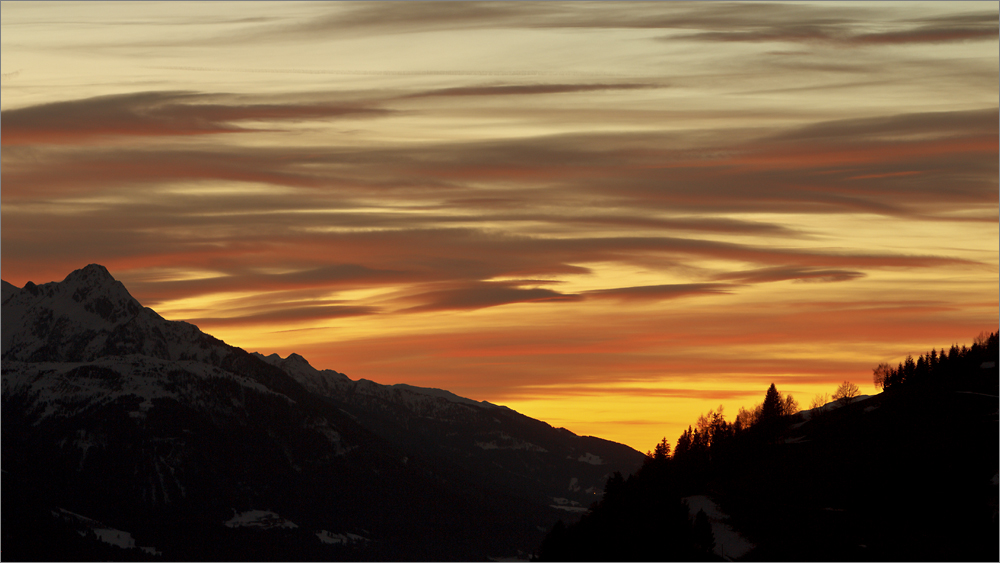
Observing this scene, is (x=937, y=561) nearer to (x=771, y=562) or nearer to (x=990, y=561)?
(x=990, y=561)

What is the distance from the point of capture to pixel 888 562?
193m

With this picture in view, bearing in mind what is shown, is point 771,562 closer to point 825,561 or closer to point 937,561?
point 825,561

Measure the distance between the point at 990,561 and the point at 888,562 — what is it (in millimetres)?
18721

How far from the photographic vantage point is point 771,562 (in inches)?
7864

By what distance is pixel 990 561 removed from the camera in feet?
644

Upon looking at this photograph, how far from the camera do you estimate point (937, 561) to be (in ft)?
639

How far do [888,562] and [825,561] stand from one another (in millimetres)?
10069

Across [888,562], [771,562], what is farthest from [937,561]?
[771,562]

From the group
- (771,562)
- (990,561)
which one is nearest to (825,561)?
(771,562)

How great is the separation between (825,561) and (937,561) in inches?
731

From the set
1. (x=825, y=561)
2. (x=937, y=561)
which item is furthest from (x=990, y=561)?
(x=825, y=561)

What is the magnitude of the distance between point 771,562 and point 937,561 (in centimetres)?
2709

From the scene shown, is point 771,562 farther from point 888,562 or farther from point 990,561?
point 990,561

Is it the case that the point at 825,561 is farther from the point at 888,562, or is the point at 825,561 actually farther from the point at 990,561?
the point at 990,561
